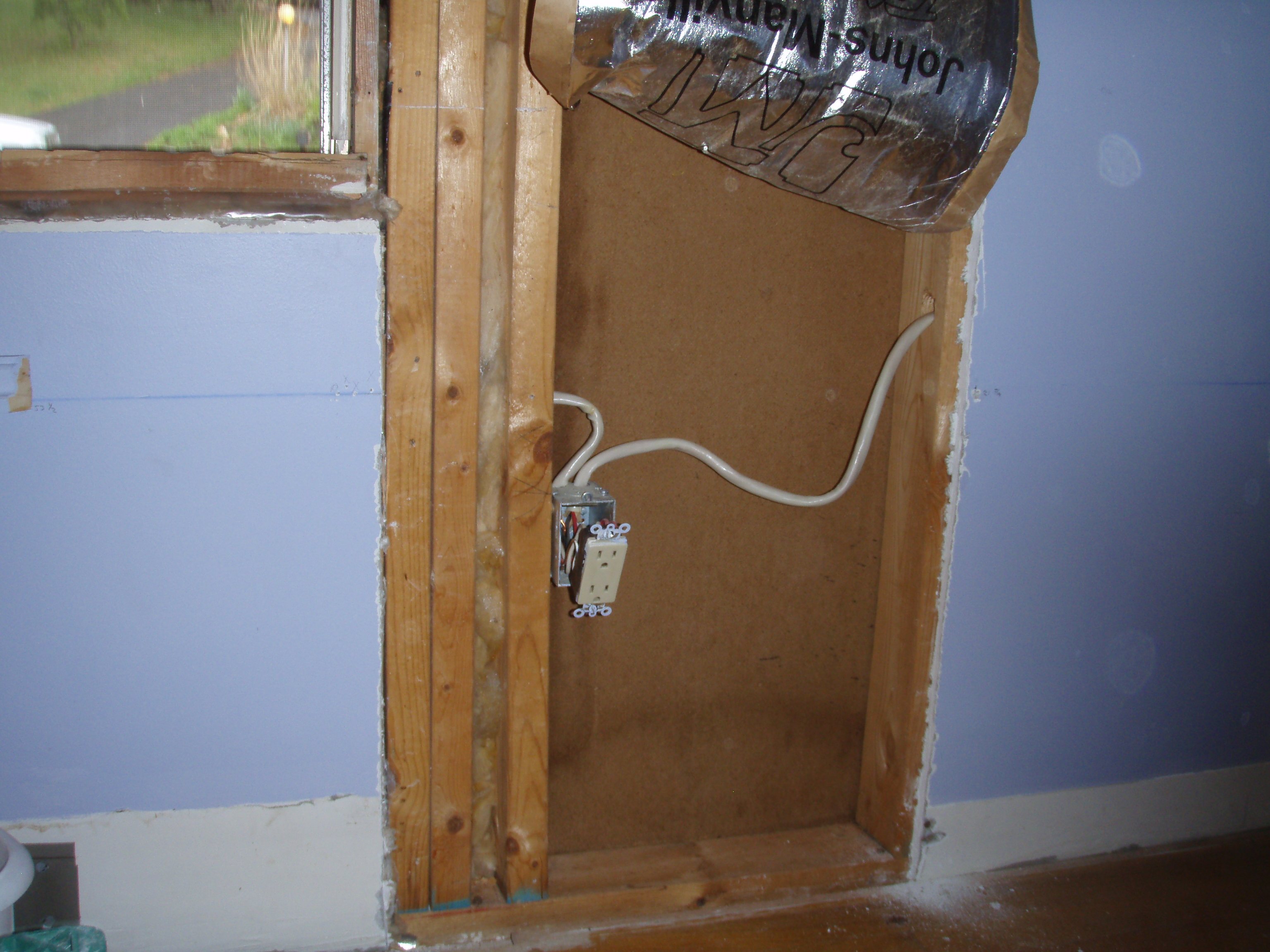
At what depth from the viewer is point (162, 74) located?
0.95 meters

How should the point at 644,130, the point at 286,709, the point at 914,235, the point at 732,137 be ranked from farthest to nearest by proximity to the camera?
1. the point at 914,235
2. the point at 644,130
3. the point at 286,709
4. the point at 732,137

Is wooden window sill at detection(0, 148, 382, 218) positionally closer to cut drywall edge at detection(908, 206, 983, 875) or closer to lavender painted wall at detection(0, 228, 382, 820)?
lavender painted wall at detection(0, 228, 382, 820)

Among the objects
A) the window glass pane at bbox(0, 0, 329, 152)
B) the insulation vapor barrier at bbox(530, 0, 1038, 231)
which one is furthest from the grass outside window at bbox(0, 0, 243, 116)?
the insulation vapor barrier at bbox(530, 0, 1038, 231)

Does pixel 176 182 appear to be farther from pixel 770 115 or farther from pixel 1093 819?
pixel 1093 819

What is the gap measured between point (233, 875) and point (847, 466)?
43.6 inches

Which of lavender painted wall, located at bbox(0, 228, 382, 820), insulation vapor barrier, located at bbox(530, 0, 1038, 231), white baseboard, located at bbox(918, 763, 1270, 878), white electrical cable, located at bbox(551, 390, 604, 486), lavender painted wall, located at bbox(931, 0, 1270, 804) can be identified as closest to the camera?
insulation vapor barrier, located at bbox(530, 0, 1038, 231)

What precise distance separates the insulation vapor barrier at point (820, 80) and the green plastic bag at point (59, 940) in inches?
47.8

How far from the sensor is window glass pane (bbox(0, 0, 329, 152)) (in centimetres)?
93

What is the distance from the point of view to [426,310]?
102cm

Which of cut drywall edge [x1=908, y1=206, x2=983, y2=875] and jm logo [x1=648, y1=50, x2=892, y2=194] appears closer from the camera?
jm logo [x1=648, y1=50, x2=892, y2=194]

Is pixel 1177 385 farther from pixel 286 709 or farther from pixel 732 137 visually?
pixel 286 709

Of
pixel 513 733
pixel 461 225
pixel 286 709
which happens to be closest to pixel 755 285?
pixel 461 225

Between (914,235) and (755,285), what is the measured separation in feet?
0.93

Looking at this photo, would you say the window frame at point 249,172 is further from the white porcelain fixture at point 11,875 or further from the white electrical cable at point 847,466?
the white porcelain fixture at point 11,875
